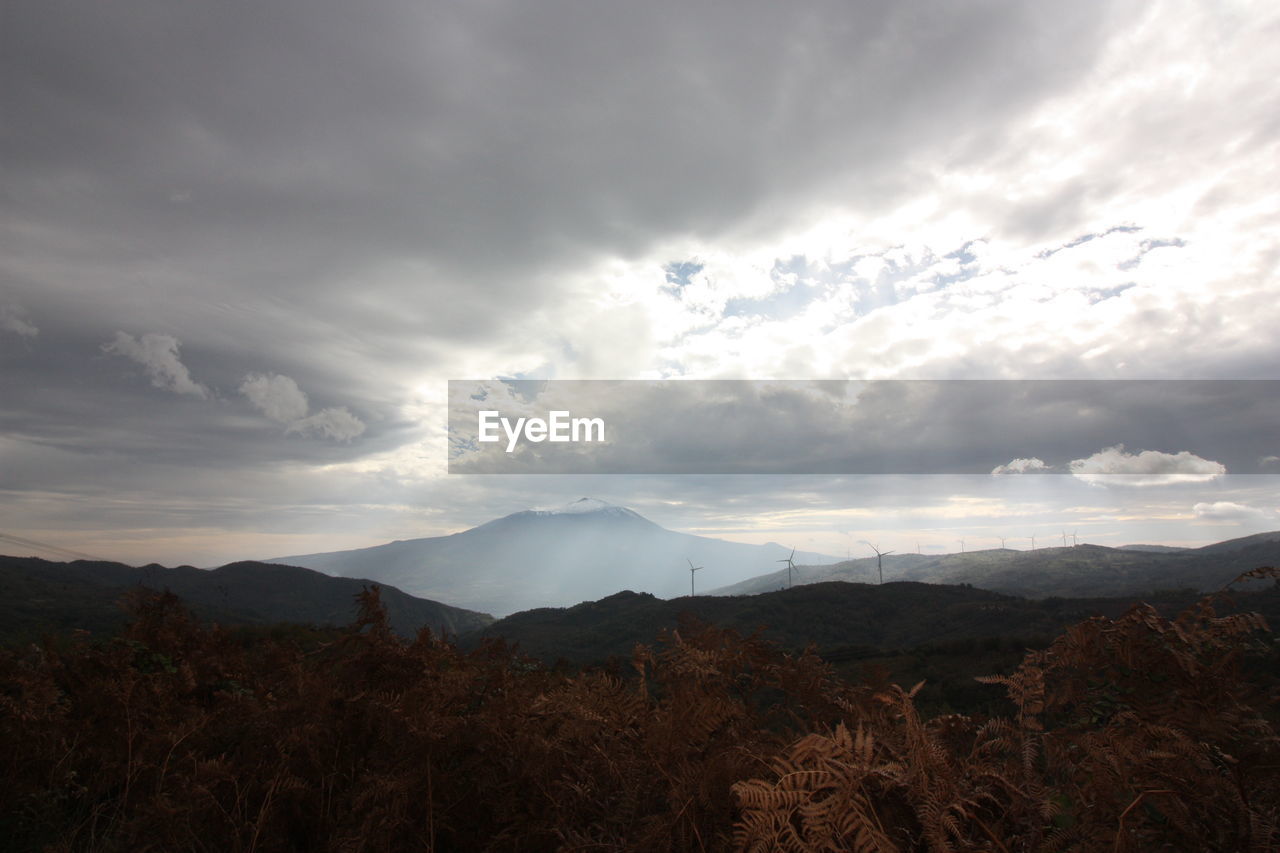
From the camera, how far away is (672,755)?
2852mm

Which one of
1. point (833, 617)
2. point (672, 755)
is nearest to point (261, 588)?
point (833, 617)

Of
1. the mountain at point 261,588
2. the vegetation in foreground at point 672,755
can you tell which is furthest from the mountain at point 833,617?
the vegetation in foreground at point 672,755

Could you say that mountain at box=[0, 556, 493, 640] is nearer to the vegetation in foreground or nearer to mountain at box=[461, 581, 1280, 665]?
mountain at box=[461, 581, 1280, 665]

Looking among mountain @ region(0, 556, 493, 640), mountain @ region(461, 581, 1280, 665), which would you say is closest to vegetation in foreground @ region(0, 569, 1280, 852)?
mountain @ region(461, 581, 1280, 665)

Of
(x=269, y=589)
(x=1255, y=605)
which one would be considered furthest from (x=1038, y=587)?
(x=269, y=589)

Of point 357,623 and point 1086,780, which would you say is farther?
point 357,623

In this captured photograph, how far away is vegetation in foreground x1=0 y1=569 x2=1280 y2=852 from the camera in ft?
6.64

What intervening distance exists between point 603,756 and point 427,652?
2140 mm

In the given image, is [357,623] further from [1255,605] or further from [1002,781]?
[1255,605]

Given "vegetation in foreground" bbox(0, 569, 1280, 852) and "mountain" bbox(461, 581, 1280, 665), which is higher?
"vegetation in foreground" bbox(0, 569, 1280, 852)

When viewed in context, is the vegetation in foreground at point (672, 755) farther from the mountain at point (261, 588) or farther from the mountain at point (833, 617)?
the mountain at point (261, 588)

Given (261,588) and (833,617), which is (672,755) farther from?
(261,588)

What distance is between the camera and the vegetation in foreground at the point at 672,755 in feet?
6.64

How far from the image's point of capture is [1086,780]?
2158 mm
